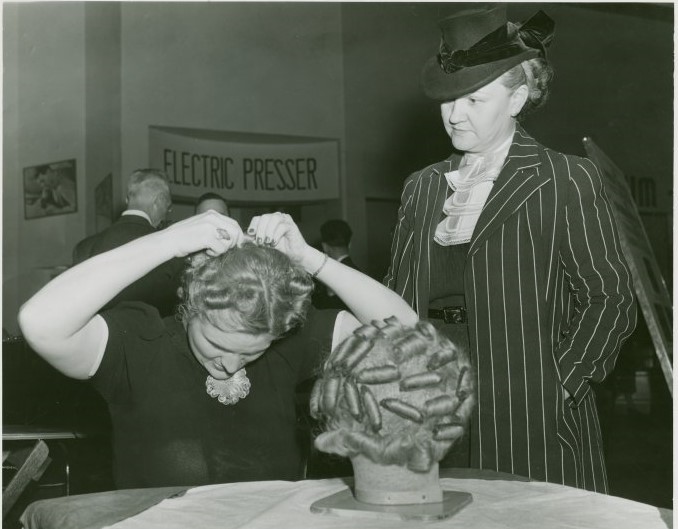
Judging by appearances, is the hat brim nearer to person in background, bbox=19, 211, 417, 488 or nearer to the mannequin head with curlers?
person in background, bbox=19, 211, 417, 488

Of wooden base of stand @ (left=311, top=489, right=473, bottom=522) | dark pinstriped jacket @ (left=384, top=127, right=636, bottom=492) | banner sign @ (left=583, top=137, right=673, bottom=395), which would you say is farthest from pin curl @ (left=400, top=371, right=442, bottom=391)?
banner sign @ (left=583, top=137, right=673, bottom=395)

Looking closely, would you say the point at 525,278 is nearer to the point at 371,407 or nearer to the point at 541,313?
the point at 541,313

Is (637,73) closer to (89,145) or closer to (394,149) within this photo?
(394,149)

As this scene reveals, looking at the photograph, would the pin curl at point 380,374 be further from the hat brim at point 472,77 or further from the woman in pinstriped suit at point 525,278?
the hat brim at point 472,77

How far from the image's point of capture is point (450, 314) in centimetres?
208

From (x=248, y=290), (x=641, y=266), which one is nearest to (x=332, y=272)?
(x=248, y=290)

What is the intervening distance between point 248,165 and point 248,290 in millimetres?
6742

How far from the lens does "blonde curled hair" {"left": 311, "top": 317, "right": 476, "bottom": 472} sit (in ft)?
3.55

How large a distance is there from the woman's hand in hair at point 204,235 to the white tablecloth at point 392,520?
44 centimetres

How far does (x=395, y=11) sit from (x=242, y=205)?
2616mm

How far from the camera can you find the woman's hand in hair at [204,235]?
1485 mm

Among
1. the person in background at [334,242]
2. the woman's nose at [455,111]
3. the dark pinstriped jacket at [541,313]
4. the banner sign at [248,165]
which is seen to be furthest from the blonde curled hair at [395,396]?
the banner sign at [248,165]

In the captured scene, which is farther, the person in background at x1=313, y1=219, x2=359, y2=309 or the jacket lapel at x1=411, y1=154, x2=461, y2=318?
the person in background at x1=313, y1=219, x2=359, y2=309

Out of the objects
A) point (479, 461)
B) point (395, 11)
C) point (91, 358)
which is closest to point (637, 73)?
point (395, 11)
